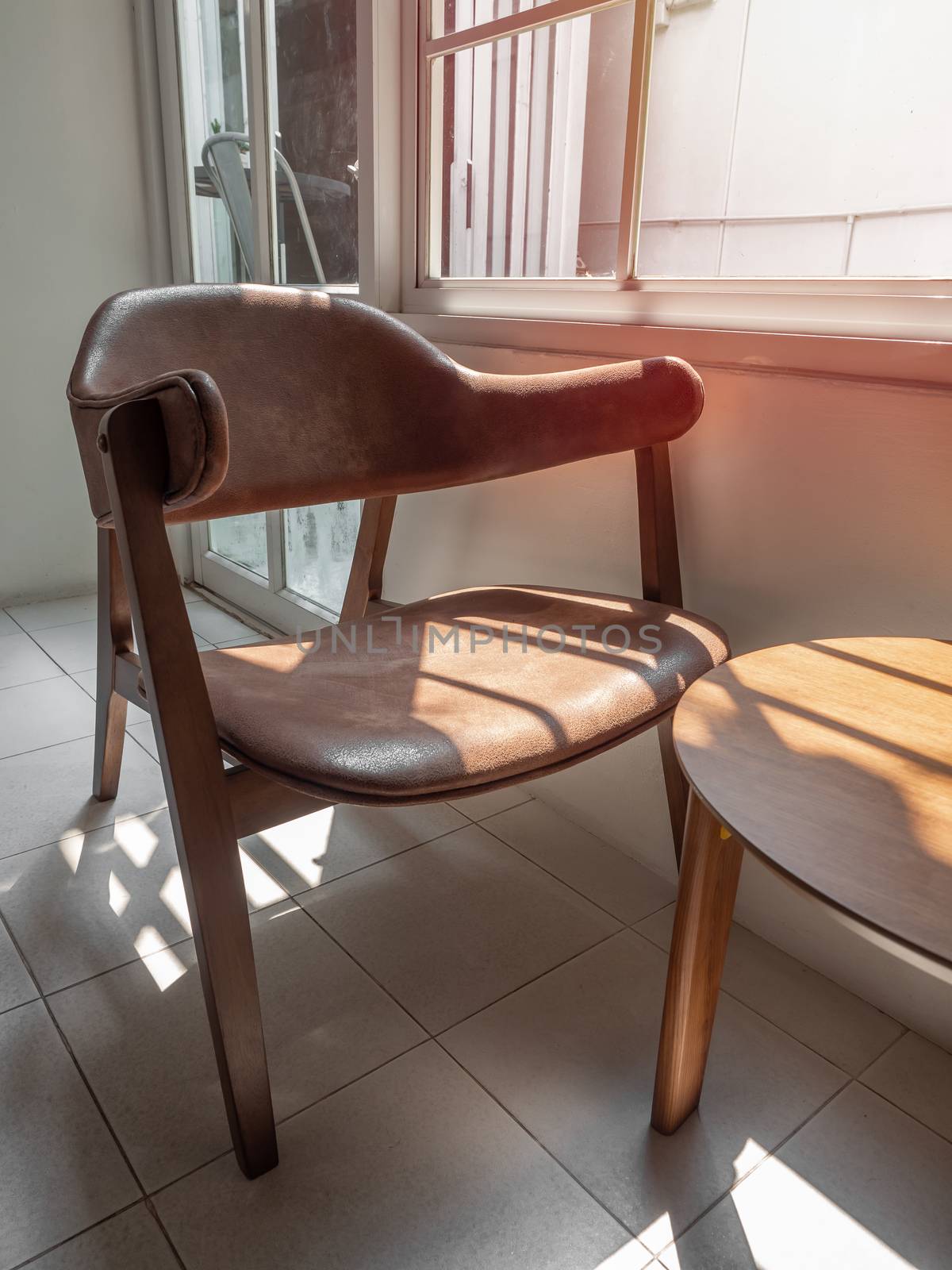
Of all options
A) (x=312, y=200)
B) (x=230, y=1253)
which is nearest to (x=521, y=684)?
(x=230, y=1253)

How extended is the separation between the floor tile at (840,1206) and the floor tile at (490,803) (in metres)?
0.70

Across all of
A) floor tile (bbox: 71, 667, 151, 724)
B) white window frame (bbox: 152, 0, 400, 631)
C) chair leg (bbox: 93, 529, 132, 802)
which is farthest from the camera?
floor tile (bbox: 71, 667, 151, 724)

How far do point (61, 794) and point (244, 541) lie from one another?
41.6 inches

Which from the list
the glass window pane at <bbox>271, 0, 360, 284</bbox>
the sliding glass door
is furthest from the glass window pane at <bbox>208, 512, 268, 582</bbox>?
the glass window pane at <bbox>271, 0, 360, 284</bbox>

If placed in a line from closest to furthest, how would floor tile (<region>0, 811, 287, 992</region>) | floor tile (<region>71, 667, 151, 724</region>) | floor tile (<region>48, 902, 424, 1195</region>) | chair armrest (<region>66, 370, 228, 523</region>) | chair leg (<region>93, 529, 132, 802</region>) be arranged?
1. chair armrest (<region>66, 370, 228, 523</region>)
2. floor tile (<region>48, 902, 424, 1195</region>)
3. floor tile (<region>0, 811, 287, 992</region>)
4. chair leg (<region>93, 529, 132, 802</region>)
5. floor tile (<region>71, 667, 151, 724</region>)

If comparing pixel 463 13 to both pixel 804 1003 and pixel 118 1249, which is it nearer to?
pixel 804 1003

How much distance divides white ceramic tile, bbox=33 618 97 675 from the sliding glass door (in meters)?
0.40

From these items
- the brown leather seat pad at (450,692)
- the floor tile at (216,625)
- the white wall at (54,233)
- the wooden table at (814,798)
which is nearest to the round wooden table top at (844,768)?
the wooden table at (814,798)

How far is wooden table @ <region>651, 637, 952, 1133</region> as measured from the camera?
20.6 inches

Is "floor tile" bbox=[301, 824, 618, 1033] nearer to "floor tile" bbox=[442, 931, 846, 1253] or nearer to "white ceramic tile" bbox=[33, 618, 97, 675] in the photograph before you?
"floor tile" bbox=[442, 931, 846, 1253]

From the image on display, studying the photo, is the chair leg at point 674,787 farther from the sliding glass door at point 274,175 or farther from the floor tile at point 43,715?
the floor tile at point 43,715

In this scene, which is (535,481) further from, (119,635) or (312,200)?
(312,200)

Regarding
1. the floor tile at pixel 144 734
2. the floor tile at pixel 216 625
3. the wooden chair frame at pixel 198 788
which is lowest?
the floor tile at pixel 216 625

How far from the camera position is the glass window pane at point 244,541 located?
236cm
